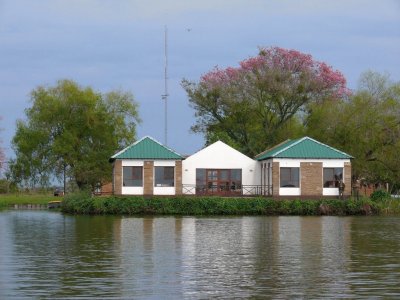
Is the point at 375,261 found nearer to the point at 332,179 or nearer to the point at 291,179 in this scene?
the point at 291,179

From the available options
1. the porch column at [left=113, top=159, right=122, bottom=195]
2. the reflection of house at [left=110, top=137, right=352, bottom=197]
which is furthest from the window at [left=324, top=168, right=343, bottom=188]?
the porch column at [left=113, top=159, right=122, bottom=195]

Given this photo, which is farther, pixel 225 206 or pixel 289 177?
pixel 289 177

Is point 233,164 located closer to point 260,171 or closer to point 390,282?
point 260,171

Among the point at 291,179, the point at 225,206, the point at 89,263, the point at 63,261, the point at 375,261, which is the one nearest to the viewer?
the point at 89,263

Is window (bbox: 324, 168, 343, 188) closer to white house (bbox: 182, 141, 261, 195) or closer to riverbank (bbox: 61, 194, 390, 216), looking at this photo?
riverbank (bbox: 61, 194, 390, 216)

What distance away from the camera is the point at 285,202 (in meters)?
55.0

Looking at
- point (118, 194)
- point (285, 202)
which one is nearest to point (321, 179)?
point (285, 202)

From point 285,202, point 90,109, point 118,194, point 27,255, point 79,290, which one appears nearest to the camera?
point 79,290

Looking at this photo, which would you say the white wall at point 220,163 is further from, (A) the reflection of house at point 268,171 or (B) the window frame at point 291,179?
(B) the window frame at point 291,179

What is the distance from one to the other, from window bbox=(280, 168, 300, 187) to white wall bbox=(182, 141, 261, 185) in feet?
14.2

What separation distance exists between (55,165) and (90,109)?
5.72m

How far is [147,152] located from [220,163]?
573 centimetres

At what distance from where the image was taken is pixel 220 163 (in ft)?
204

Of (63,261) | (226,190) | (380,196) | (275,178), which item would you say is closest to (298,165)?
(275,178)
